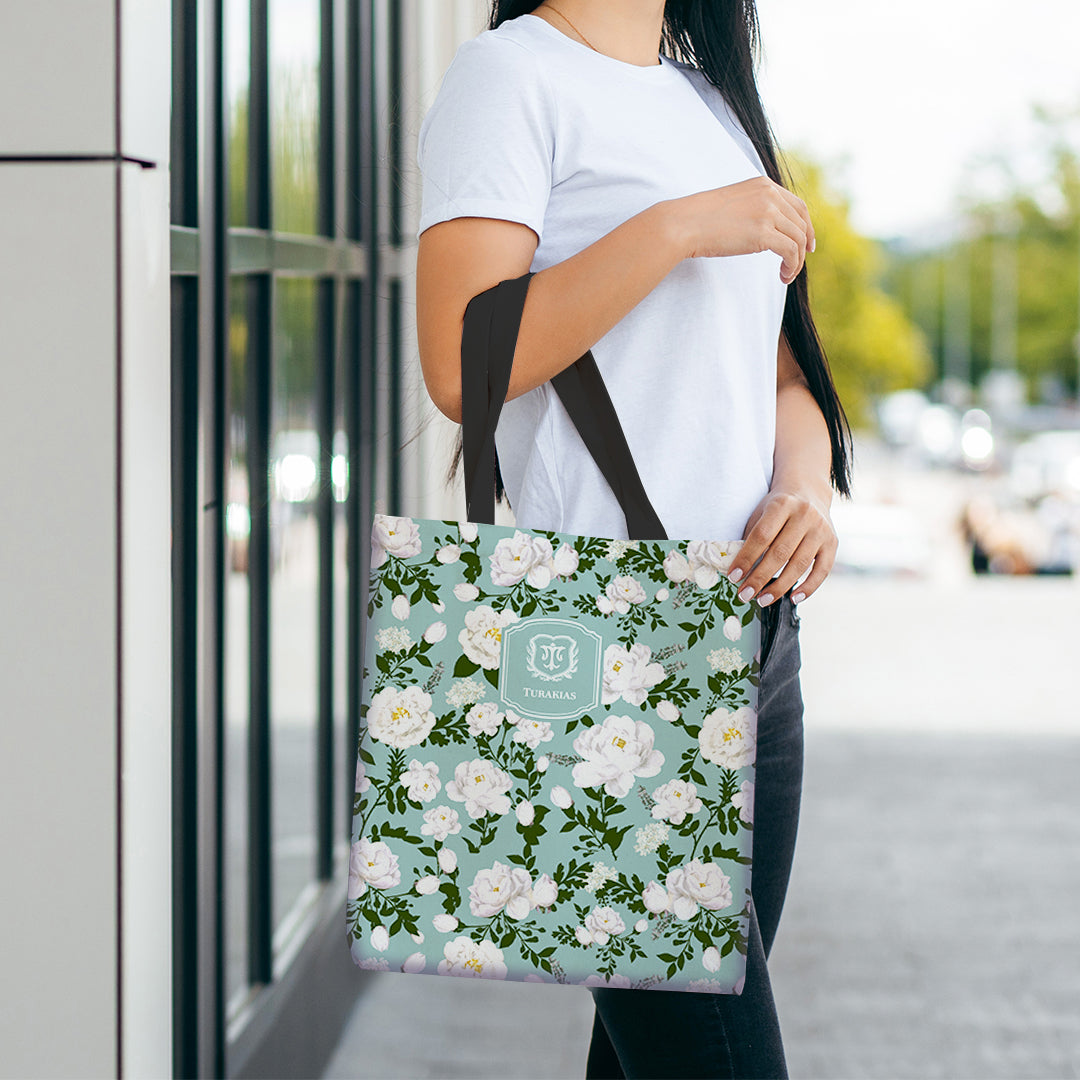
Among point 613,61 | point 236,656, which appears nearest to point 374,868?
point 613,61

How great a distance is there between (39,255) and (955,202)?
1793 inches

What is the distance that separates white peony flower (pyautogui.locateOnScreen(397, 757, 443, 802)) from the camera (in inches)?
49.4

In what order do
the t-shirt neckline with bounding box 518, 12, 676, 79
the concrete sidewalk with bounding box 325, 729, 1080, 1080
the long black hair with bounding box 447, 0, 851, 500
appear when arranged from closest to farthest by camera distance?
1. the t-shirt neckline with bounding box 518, 12, 676, 79
2. the long black hair with bounding box 447, 0, 851, 500
3. the concrete sidewalk with bounding box 325, 729, 1080, 1080

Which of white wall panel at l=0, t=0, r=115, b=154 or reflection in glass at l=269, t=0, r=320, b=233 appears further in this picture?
reflection in glass at l=269, t=0, r=320, b=233

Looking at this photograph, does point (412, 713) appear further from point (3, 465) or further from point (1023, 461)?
point (1023, 461)

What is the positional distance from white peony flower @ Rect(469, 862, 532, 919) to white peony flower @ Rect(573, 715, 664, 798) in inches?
4.1

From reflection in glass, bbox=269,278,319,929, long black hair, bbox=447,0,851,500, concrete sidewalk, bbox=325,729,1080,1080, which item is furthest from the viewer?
concrete sidewalk, bbox=325,729,1080,1080

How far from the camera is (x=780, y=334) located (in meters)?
1.58

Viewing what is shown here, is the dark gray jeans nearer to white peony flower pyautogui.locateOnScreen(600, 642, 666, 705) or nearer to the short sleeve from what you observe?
white peony flower pyautogui.locateOnScreen(600, 642, 666, 705)

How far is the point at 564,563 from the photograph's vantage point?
1253mm

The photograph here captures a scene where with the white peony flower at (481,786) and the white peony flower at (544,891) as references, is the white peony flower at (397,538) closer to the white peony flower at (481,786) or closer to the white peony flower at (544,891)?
the white peony flower at (481,786)

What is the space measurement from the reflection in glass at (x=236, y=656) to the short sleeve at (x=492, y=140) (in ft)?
3.36

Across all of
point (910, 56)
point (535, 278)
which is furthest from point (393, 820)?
point (910, 56)

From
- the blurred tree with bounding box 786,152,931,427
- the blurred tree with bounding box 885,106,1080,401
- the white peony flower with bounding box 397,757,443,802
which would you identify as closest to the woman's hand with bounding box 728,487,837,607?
the white peony flower with bounding box 397,757,443,802
